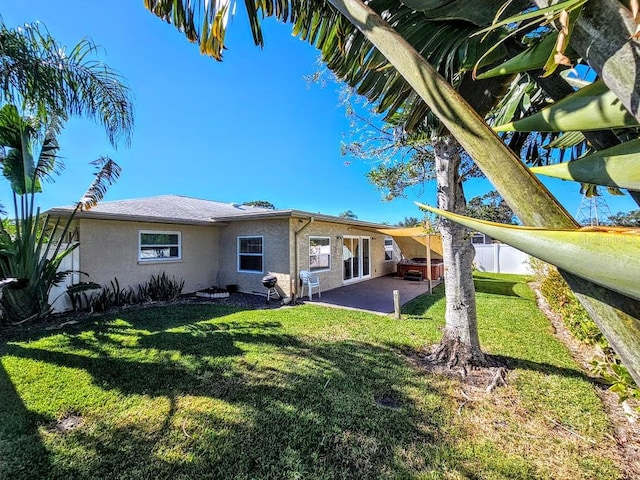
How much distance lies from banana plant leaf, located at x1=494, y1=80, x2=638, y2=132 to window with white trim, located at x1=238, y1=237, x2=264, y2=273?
1215cm

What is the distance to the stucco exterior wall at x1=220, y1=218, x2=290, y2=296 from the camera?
1186 cm

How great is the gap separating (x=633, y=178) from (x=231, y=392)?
5.08 metres

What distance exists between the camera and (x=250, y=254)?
13.1 meters

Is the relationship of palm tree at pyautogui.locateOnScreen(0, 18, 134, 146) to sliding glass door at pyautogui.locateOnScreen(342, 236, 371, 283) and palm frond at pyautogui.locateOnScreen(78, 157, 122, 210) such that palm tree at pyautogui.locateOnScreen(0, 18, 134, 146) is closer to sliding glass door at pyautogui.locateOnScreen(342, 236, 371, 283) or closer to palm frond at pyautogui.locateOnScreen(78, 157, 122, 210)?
palm frond at pyautogui.locateOnScreen(78, 157, 122, 210)

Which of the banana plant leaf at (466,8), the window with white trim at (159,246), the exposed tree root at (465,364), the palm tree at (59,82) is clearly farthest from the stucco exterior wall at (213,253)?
the banana plant leaf at (466,8)

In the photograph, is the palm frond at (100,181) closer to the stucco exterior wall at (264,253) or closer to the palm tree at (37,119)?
the palm tree at (37,119)

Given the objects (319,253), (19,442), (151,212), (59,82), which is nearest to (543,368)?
(19,442)

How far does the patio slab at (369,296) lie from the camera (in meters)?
10.6

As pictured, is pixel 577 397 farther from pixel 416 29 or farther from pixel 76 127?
pixel 76 127

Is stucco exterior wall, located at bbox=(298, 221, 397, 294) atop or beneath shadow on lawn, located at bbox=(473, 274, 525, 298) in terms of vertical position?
atop

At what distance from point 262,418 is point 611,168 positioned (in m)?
4.40

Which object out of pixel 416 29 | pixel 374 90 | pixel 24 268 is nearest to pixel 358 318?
pixel 374 90

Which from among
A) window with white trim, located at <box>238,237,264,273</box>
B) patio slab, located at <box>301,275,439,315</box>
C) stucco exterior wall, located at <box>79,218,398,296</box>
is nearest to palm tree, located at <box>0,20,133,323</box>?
stucco exterior wall, located at <box>79,218,398,296</box>

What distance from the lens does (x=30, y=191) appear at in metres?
7.75
